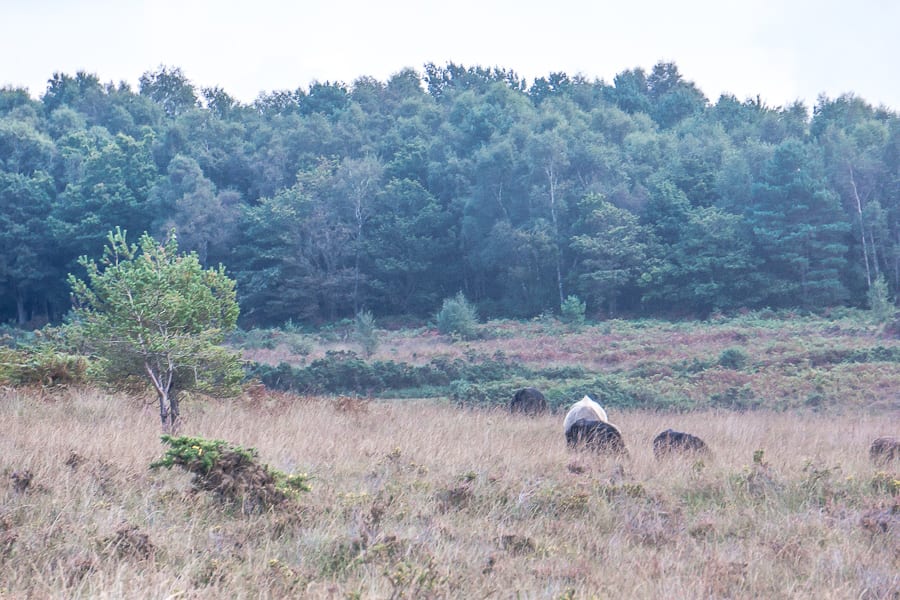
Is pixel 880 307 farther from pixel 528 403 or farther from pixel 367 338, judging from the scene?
pixel 528 403

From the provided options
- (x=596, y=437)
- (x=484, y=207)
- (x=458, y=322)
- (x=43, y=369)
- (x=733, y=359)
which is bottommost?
(x=596, y=437)

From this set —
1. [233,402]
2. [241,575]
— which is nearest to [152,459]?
[241,575]

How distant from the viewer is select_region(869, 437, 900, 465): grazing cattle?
8827mm

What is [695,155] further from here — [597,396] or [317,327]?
[597,396]

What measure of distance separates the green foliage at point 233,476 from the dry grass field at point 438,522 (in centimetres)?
11

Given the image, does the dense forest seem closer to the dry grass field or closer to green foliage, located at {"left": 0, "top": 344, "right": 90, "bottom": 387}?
green foliage, located at {"left": 0, "top": 344, "right": 90, "bottom": 387}

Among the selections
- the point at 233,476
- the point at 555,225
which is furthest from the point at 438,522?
the point at 555,225

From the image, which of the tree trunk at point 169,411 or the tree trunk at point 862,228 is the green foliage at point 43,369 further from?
the tree trunk at point 862,228

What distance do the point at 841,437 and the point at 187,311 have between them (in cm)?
814

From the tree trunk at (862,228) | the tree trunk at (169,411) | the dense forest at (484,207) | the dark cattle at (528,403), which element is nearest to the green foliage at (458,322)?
the dense forest at (484,207)

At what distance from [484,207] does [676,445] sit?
44.2m

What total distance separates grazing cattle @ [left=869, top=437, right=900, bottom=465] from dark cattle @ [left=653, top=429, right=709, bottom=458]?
5.57 ft

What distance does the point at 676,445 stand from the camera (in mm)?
8984

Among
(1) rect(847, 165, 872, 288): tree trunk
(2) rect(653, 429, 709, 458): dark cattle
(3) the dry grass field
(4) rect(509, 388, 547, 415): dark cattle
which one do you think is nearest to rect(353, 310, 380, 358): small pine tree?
(4) rect(509, 388, 547, 415): dark cattle
